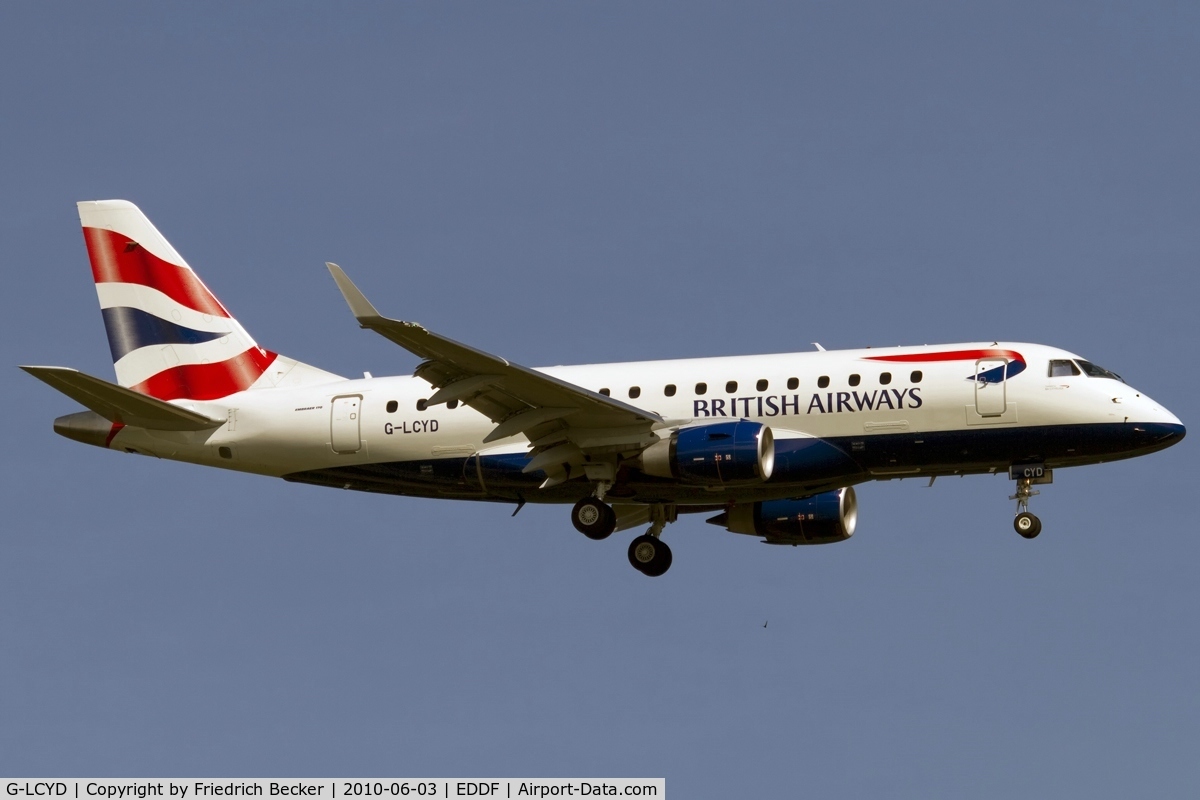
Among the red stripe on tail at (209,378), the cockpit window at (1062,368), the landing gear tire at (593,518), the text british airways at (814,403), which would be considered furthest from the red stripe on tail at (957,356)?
the red stripe on tail at (209,378)

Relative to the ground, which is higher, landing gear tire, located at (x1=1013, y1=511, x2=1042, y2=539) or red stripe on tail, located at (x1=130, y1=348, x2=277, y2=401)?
red stripe on tail, located at (x1=130, y1=348, x2=277, y2=401)

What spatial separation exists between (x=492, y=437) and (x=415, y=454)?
3.21 meters

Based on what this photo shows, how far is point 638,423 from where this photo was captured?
45.3 metres

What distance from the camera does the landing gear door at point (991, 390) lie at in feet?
146

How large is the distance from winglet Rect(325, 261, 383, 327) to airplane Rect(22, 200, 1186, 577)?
713 millimetres

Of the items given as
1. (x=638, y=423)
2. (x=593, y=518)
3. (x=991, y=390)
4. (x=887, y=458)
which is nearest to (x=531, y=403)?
(x=638, y=423)

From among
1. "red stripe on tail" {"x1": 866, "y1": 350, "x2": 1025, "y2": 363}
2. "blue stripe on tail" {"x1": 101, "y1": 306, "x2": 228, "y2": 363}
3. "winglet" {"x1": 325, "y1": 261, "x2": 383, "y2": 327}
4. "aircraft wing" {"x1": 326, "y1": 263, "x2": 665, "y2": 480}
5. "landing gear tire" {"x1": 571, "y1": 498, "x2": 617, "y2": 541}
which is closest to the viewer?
"winglet" {"x1": 325, "y1": 261, "x2": 383, "y2": 327}

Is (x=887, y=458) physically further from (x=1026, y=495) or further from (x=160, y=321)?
(x=160, y=321)

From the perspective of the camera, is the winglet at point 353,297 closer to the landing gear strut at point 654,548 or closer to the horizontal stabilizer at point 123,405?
the horizontal stabilizer at point 123,405

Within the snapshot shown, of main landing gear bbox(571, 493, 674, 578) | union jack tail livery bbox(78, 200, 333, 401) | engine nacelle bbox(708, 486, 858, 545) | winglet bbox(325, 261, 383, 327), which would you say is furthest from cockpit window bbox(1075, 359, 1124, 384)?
union jack tail livery bbox(78, 200, 333, 401)

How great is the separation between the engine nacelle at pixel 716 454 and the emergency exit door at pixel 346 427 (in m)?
7.04

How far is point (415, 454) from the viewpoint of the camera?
156 ft

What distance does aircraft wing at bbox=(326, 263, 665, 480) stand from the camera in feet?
139

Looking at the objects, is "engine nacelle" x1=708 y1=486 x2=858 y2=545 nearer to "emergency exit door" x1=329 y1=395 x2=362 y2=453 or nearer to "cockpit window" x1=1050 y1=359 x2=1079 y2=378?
"cockpit window" x1=1050 y1=359 x2=1079 y2=378
